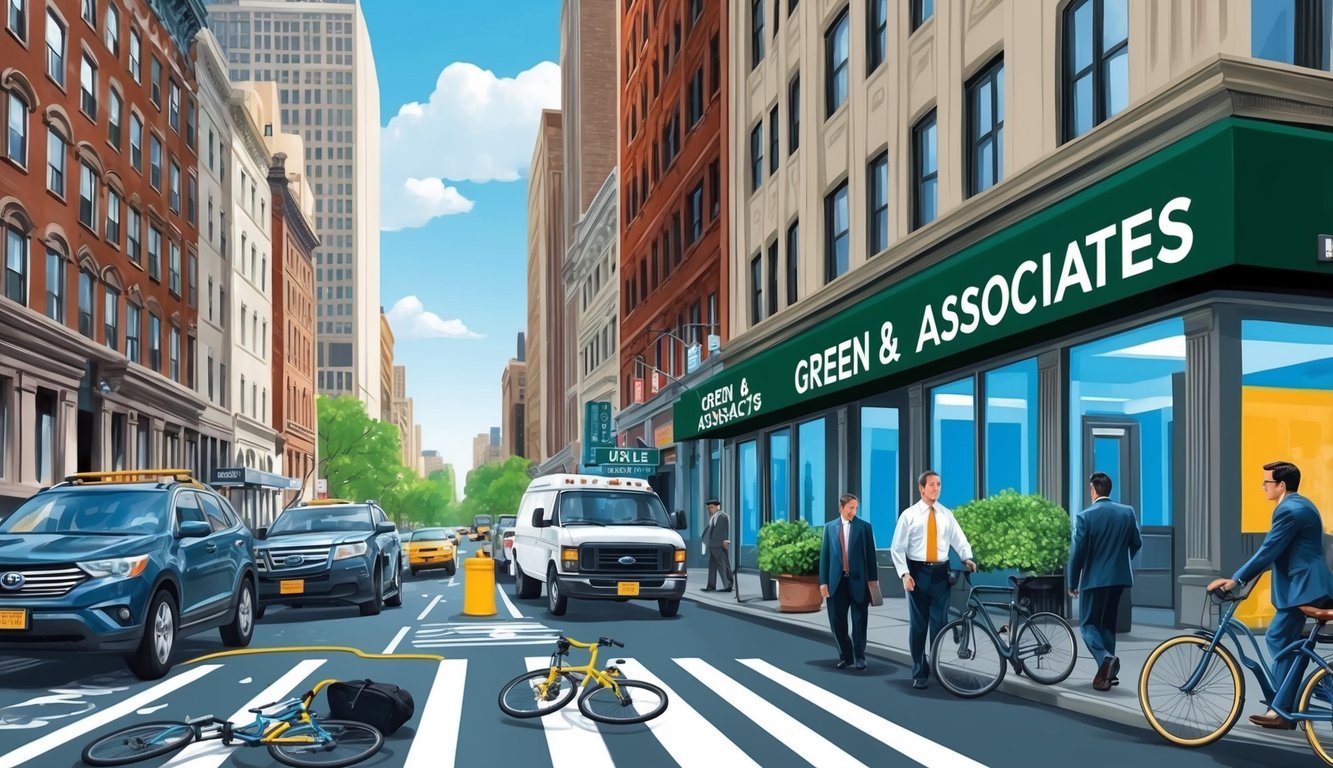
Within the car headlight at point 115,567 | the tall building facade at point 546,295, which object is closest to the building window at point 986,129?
the car headlight at point 115,567

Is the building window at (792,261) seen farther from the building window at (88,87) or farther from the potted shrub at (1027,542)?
the building window at (88,87)

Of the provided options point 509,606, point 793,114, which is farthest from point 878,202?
point 509,606

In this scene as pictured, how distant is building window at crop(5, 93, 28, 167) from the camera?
99.5 feet

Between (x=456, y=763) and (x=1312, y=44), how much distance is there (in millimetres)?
12093

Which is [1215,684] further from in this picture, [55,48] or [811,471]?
[55,48]

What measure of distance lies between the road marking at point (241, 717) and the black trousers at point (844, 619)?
17.8ft

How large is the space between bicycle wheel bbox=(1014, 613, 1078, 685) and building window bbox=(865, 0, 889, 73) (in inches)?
613

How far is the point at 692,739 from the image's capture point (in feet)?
28.3

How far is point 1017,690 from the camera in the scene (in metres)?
10.9

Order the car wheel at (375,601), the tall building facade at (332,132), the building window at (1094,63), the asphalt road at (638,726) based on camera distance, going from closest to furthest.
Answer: the asphalt road at (638,726) < the building window at (1094,63) < the car wheel at (375,601) < the tall building facade at (332,132)

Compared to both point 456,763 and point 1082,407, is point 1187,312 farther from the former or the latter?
point 456,763

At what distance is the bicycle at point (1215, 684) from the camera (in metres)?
7.93

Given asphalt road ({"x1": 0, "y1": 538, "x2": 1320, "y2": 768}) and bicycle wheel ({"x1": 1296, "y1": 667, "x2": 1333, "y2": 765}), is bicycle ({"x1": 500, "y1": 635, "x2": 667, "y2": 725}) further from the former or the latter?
bicycle wheel ({"x1": 1296, "y1": 667, "x2": 1333, "y2": 765})

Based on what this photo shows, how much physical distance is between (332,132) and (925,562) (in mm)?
173060
